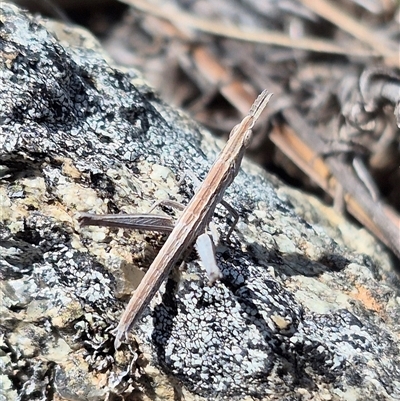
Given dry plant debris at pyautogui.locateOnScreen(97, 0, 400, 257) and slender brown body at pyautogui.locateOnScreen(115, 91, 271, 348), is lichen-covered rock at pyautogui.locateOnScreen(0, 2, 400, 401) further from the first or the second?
dry plant debris at pyautogui.locateOnScreen(97, 0, 400, 257)

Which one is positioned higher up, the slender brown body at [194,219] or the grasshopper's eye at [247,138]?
the grasshopper's eye at [247,138]

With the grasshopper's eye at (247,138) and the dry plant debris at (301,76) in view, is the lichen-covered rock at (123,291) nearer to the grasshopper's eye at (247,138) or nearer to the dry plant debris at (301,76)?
the grasshopper's eye at (247,138)

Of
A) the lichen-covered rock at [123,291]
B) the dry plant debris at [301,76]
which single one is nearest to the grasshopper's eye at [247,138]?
the lichen-covered rock at [123,291]

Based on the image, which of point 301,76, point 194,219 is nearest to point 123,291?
point 194,219

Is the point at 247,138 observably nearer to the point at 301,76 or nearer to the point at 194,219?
the point at 194,219

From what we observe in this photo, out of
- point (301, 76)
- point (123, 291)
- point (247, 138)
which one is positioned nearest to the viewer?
point (123, 291)

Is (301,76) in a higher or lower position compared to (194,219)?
higher

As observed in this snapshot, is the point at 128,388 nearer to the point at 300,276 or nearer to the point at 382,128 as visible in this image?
the point at 300,276
